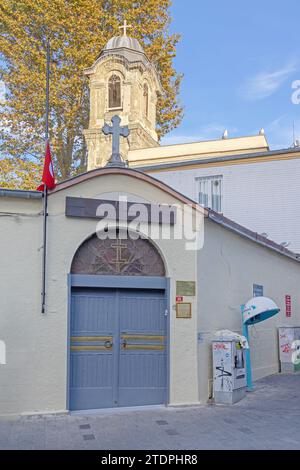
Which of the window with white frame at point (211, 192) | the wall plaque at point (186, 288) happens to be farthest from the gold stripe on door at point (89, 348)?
the window with white frame at point (211, 192)

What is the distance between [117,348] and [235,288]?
347cm

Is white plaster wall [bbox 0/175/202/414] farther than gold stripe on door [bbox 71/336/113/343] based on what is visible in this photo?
Result: No

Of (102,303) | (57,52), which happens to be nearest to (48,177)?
(102,303)

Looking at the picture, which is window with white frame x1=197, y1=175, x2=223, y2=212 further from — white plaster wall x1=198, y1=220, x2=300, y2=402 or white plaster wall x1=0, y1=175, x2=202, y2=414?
white plaster wall x1=0, y1=175, x2=202, y2=414

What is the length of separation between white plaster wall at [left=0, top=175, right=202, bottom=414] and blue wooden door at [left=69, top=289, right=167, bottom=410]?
27 cm

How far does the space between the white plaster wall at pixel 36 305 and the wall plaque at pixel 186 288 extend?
1206 mm

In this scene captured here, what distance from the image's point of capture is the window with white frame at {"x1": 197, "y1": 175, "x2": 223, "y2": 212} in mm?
20047

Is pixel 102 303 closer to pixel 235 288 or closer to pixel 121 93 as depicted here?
pixel 235 288

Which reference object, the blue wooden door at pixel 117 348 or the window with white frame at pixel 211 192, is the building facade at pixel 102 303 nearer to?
the blue wooden door at pixel 117 348

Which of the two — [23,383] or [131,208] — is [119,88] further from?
[23,383]

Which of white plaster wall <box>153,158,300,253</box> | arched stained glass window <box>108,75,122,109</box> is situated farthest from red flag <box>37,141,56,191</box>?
arched stained glass window <box>108,75,122,109</box>

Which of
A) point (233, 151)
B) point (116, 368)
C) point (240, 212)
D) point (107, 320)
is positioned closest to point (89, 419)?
point (116, 368)

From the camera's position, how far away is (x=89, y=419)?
27.1 ft

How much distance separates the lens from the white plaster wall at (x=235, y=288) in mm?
9969
